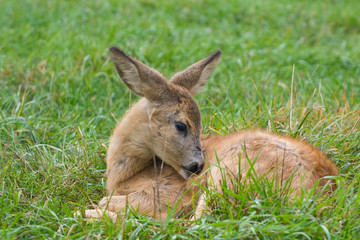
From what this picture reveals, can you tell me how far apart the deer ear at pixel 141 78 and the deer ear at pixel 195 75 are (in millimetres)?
313

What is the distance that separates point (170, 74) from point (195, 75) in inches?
89.0

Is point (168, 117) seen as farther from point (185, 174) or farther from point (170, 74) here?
point (170, 74)

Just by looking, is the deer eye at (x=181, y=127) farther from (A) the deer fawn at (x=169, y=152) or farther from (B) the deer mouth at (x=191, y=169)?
(B) the deer mouth at (x=191, y=169)

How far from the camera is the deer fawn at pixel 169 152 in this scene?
3.99 metres

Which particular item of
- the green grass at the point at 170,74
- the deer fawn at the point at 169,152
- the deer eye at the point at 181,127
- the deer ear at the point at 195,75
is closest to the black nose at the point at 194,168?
the deer fawn at the point at 169,152

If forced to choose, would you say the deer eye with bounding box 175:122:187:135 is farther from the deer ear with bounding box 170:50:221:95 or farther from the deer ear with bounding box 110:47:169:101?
the deer ear with bounding box 170:50:221:95

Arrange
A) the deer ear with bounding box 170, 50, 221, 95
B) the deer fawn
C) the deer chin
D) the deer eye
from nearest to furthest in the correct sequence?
the deer fawn < the deer chin < the deer eye < the deer ear with bounding box 170, 50, 221, 95

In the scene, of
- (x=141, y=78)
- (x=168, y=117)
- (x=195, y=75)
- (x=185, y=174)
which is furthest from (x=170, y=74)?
(x=185, y=174)

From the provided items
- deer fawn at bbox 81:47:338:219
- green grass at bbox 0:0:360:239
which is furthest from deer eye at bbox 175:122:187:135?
green grass at bbox 0:0:360:239

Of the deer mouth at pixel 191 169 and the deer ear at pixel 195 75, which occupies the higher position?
the deer ear at pixel 195 75

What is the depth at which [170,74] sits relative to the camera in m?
7.06

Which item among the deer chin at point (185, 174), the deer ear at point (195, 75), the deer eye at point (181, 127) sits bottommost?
the deer chin at point (185, 174)

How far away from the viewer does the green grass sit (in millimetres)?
3453

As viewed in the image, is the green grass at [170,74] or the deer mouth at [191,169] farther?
the deer mouth at [191,169]
